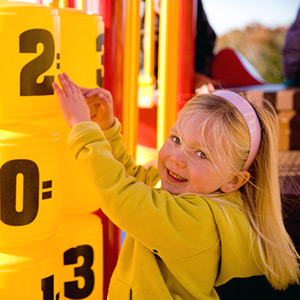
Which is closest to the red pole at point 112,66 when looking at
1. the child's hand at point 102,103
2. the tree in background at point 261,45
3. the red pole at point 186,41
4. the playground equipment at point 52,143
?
the playground equipment at point 52,143

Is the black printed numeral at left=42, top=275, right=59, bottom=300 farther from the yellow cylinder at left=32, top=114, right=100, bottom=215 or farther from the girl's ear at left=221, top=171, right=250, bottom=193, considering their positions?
the girl's ear at left=221, top=171, right=250, bottom=193

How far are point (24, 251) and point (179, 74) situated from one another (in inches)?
64.9

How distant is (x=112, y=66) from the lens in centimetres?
145

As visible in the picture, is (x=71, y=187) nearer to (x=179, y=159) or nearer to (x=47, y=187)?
(x=47, y=187)

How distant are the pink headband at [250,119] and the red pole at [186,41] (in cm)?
Result: 141

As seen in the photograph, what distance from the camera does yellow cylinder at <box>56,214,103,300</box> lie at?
4.13ft

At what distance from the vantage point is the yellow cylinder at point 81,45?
49.2 inches

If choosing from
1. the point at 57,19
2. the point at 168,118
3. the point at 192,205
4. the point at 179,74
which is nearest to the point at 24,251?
the point at 192,205

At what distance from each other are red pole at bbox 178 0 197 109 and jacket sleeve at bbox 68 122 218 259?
5.03 feet

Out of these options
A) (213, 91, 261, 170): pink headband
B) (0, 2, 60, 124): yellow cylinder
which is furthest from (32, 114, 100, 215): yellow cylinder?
(213, 91, 261, 170): pink headband

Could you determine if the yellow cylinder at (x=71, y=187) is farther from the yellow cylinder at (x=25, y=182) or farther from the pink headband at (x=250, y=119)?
the pink headband at (x=250, y=119)

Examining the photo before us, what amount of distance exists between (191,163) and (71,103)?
236 millimetres

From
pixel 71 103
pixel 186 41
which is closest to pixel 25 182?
pixel 71 103

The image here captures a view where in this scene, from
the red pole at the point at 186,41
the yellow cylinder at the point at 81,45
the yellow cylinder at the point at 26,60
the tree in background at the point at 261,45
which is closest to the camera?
the yellow cylinder at the point at 26,60
